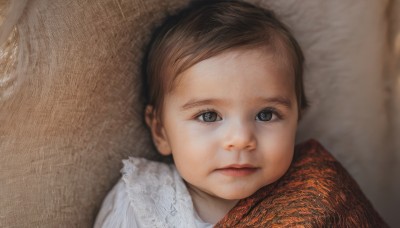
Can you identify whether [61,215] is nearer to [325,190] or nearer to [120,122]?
[120,122]

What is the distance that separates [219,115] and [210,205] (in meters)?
0.21

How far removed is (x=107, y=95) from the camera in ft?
4.24

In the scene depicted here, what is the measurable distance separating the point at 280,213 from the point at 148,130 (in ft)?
1.27

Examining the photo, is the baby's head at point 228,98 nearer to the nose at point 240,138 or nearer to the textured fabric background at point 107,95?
the nose at point 240,138

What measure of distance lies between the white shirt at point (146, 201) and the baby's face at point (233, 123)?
0.20 feet

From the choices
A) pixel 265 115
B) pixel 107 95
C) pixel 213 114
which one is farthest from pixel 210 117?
pixel 107 95

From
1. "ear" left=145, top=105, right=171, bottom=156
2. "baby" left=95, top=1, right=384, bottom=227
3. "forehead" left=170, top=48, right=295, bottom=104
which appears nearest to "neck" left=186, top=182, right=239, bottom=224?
"baby" left=95, top=1, right=384, bottom=227

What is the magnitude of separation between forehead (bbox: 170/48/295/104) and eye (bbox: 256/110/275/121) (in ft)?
0.14

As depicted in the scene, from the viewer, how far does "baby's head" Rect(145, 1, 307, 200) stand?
120cm

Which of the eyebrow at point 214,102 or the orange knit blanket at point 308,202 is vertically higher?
the eyebrow at point 214,102

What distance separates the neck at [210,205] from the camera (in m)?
1.31

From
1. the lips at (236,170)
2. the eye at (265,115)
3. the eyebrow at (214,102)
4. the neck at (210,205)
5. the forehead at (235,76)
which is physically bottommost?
the neck at (210,205)

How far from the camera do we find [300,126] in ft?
5.20

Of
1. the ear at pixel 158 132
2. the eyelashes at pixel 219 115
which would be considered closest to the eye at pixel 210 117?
the eyelashes at pixel 219 115
